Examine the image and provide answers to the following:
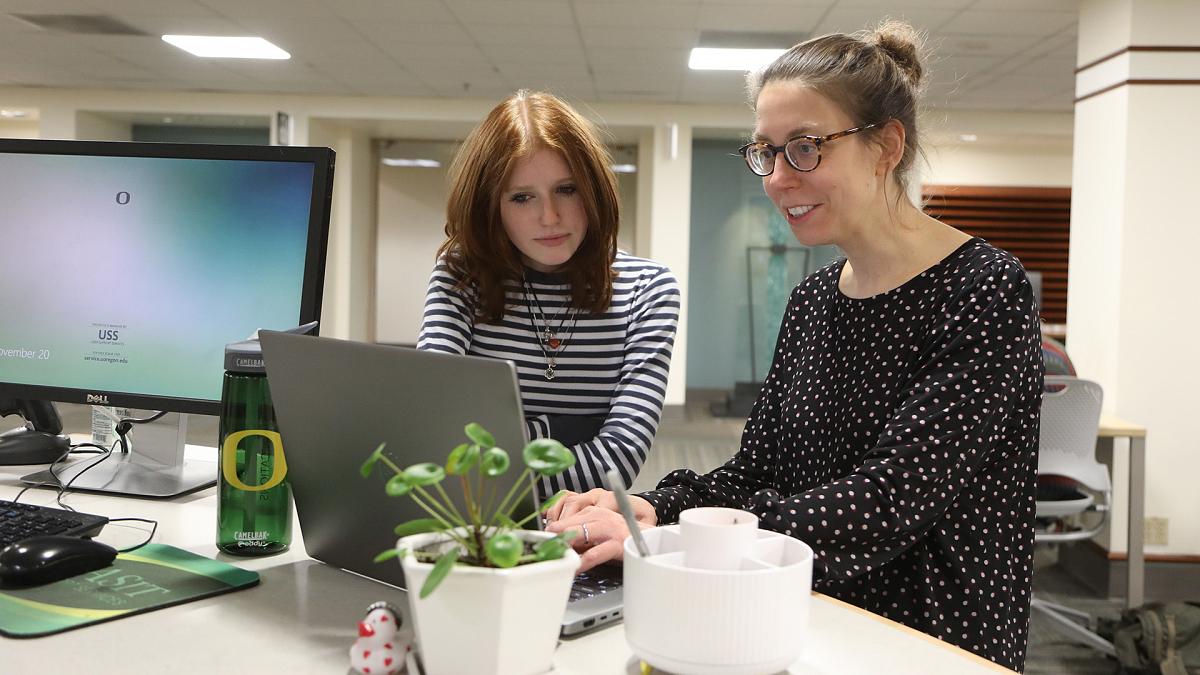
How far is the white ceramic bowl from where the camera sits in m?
0.71

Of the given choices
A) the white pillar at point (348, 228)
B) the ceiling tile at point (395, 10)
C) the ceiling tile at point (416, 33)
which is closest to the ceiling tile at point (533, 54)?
the ceiling tile at point (416, 33)

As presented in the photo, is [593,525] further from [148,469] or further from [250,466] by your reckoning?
[148,469]

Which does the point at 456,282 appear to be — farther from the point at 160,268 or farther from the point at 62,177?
the point at 62,177

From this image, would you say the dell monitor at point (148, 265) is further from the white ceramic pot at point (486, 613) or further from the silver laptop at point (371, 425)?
the white ceramic pot at point (486, 613)

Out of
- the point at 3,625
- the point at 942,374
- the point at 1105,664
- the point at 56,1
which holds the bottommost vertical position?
the point at 1105,664

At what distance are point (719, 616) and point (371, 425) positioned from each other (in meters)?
0.37

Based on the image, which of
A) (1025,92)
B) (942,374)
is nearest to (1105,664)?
(942,374)

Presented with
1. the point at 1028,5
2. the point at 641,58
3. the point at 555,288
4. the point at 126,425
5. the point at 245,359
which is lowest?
the point at 126,425

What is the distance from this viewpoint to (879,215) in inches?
49.7

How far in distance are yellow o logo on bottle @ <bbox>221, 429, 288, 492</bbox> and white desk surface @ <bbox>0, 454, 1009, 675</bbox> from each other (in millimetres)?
107

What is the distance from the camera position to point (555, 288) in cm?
163

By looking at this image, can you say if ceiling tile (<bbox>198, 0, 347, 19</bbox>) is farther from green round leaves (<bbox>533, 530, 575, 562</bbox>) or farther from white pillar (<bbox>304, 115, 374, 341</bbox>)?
green round leaves (<bbox>533, 530, 575, 562</bbox>)

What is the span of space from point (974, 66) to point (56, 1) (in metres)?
5.80

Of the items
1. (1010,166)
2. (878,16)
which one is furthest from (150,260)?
(1010,166)
